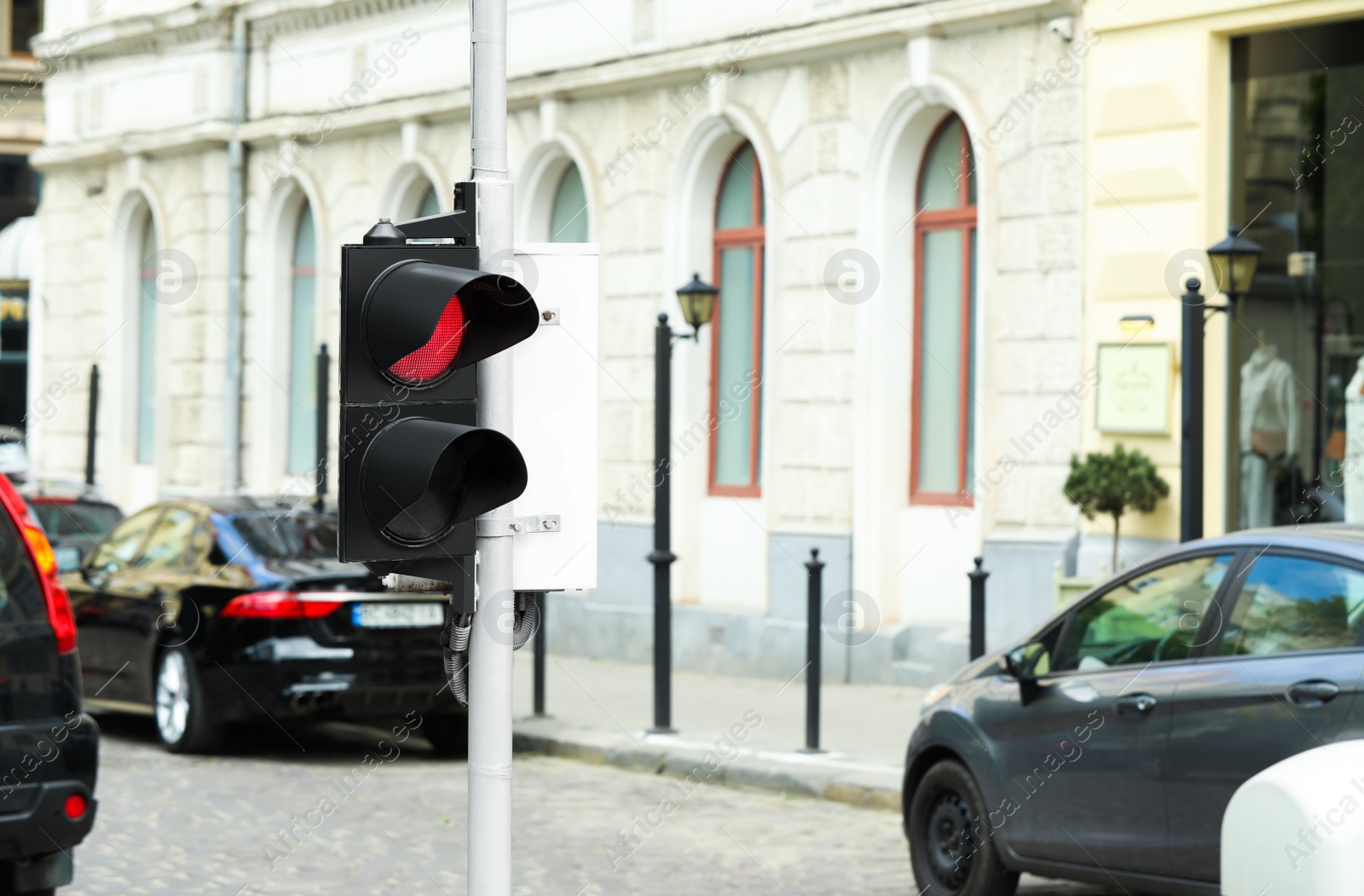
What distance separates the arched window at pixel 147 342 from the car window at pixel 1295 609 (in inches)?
757

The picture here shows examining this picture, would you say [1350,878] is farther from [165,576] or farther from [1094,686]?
[165,576]

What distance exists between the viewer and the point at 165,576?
11906 millimetres

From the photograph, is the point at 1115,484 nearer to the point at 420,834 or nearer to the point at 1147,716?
the point at 420,834

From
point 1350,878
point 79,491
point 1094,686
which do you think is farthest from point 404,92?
point 1350,878

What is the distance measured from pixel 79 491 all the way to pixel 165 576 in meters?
4.20

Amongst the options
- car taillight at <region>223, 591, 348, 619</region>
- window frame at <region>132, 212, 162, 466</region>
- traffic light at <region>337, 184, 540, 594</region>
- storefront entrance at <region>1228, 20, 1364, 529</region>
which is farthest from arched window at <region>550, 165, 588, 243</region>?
traffic light at <region>337, 184, 540, 594</region>

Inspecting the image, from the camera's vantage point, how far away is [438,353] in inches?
165

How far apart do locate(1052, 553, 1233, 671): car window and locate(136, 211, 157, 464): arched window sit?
18.5m

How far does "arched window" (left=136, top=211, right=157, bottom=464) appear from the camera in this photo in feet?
78.7

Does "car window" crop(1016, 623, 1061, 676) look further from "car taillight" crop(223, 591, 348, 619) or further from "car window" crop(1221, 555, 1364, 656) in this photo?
"car taillight" crop(223, 591, 348, 619)

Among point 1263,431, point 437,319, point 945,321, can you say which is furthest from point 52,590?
point 945,321

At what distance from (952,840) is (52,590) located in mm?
3658

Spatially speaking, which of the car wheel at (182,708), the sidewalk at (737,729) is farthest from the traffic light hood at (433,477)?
the car wheel at (182,708)

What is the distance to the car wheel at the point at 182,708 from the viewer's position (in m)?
11.4
